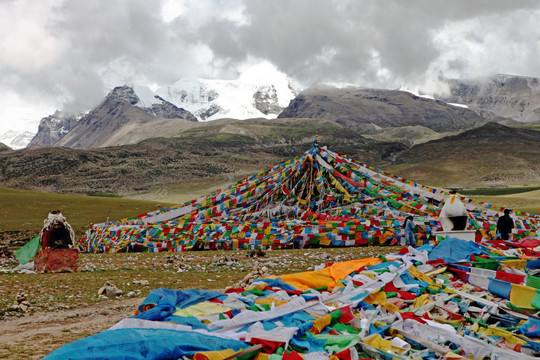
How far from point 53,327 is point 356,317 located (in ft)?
16.0

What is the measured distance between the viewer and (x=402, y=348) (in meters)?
5.82

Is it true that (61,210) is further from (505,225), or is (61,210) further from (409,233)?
(505,225)

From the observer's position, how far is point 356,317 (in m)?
6.80

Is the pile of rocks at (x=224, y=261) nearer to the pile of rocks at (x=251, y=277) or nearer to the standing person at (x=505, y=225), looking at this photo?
the pile of rocks at (x=251, y=277)

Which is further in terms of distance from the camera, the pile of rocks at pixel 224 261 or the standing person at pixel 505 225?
the standing person at pixel 505 225

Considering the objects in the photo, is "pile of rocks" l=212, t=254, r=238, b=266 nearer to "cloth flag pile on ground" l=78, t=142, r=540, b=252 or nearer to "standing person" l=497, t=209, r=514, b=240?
"cloth flag pile on ground" l=78, t=142, r=540, b=252

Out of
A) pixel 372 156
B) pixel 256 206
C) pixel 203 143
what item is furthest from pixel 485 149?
pixel 256 206

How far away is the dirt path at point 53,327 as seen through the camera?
6556mm

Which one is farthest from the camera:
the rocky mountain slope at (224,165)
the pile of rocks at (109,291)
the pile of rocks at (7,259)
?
the rocky mountain slope at (224,165)

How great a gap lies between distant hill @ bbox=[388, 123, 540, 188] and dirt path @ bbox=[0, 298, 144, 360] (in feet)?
340

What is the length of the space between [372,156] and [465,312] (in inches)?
5796

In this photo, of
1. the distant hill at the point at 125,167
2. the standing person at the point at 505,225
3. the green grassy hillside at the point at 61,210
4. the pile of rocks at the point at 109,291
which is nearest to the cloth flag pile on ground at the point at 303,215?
the standing person at the point at 505,225

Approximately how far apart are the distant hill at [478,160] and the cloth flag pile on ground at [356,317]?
101 meters

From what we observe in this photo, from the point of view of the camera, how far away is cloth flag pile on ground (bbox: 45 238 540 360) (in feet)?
17.2
